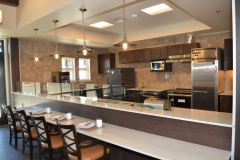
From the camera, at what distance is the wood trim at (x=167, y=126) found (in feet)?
6.58

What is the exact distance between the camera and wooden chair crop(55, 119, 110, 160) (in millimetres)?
2293

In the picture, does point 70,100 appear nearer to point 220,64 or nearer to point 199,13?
point 199,13

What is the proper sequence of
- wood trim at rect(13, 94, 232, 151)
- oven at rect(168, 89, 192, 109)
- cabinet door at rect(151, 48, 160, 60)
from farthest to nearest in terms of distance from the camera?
1. cabinet door at rect(151, 48, 160, 60)
2. oven at rect(168, 89, 192, 109)
3. wood trim at rect(13, 94, 232, 151)

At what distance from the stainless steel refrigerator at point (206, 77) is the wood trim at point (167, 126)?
2821mm

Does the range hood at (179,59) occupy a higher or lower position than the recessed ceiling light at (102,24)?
lower

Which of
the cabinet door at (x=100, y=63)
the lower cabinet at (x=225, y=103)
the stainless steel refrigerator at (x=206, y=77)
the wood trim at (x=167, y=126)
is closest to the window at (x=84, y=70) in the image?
the cabinet door at (x=100, y=63)

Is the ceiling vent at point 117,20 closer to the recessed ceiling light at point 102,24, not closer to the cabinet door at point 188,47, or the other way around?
the recessed ceiling light at point 102,24

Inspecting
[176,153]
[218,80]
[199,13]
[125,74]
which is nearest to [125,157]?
[176,153]

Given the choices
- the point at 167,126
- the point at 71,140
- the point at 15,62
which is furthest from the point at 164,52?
the point at 15,62

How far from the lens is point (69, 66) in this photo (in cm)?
723

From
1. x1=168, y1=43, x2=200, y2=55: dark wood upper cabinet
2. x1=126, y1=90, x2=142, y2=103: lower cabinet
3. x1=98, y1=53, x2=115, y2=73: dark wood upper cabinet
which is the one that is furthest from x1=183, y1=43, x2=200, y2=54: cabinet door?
x1=126, y1=90, x2=142, y2=103: lower cabinet

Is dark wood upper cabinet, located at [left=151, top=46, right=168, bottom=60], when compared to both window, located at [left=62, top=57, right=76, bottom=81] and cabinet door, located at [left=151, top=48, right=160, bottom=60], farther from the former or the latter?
window, located at [left=62, top=57, right=76, bottom=81]

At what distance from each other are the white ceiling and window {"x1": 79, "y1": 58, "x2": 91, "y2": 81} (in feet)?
5.40

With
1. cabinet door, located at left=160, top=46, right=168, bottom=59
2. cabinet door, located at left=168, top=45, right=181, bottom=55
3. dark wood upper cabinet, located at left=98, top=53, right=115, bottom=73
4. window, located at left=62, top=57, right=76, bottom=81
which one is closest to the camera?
cabinet door, located at left=168, top=45, right=181, bottom=55
